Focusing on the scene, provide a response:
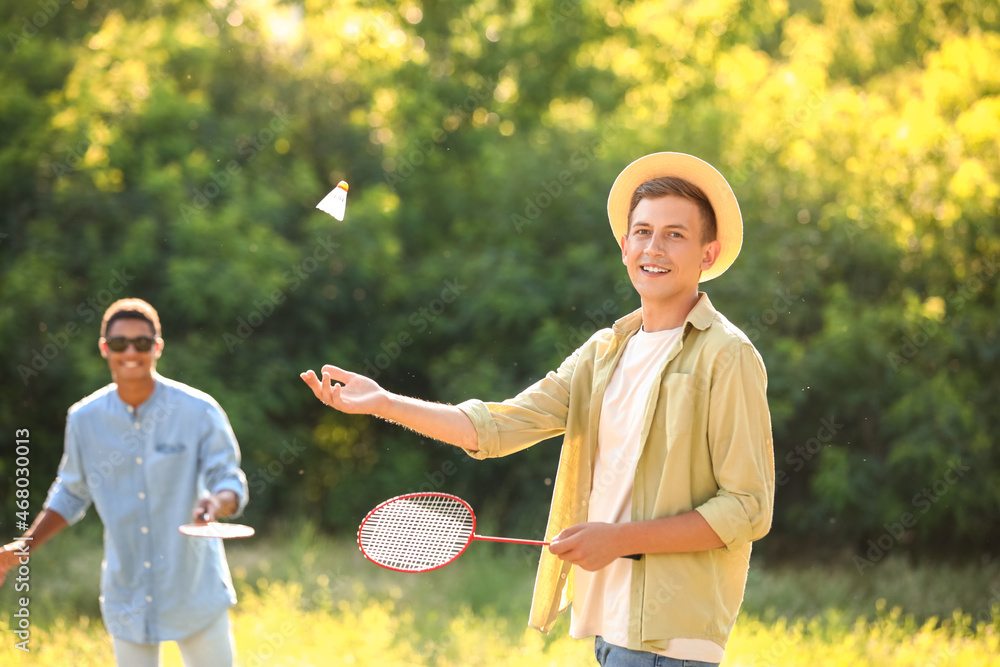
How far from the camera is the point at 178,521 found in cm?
413

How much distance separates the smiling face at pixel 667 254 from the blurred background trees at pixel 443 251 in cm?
681

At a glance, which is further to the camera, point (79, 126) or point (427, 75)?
point (427, 75)

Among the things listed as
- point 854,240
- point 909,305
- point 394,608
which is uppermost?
point 854,240

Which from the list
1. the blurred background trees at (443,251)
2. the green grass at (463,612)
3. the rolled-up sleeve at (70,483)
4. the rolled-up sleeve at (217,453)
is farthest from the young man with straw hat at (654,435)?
the blurred background trees at (443,251)

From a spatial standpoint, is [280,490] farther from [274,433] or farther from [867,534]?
[867,534]

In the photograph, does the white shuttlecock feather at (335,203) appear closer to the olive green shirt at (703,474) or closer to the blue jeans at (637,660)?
the olive green shirt at (703,474)

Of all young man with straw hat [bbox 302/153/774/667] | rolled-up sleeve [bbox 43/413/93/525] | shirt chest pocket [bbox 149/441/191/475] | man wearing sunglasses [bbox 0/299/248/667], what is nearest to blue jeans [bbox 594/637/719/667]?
young man with straw hat [bbox 302/153/774/667]

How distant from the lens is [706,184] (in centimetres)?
275

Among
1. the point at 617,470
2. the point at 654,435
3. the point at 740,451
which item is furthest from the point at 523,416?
the point at 740,451

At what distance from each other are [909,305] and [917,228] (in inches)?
37.3

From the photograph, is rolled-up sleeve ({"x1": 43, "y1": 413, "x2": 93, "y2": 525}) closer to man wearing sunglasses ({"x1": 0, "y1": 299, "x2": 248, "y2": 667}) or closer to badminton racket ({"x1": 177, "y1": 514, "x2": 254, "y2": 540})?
man wearing sunglasses ({"x1": 0, "y1": 299, "x2": 248, "y2": 667})

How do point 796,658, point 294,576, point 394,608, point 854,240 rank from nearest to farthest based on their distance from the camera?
point 796,658 < point 394,608 < point 294,576 < point 854,240

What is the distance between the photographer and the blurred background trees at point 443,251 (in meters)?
9.27

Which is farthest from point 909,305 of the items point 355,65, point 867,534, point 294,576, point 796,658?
point 355,65
